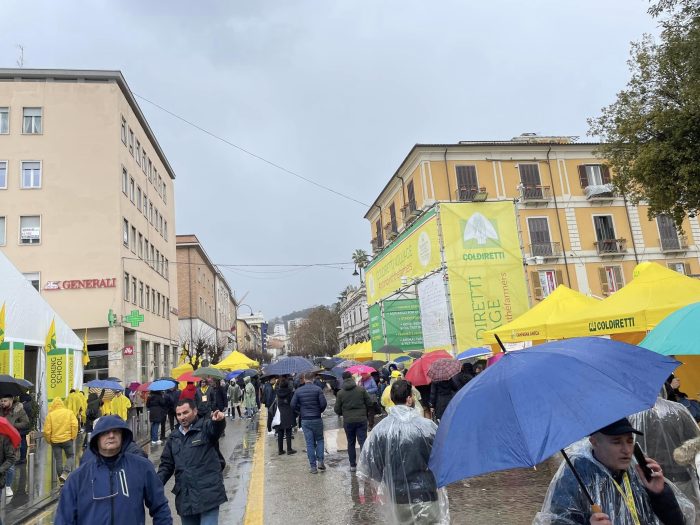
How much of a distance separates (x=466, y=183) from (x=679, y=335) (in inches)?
1257

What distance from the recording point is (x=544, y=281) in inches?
1367

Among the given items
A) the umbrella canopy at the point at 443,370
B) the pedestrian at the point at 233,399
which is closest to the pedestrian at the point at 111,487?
the umbrella canopy at the point at 443,370

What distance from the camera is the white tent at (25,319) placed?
47.1ft

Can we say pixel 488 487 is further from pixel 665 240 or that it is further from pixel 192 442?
pixel 665 240

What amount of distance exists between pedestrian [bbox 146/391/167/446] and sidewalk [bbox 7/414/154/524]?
1.98 metres

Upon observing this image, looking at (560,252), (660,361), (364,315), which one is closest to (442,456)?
(660,361)

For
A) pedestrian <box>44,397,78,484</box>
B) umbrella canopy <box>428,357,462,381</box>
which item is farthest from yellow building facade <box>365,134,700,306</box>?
pedestrian <box>44,397,78,484</box>

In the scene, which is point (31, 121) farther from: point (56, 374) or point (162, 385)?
point (162, 385)

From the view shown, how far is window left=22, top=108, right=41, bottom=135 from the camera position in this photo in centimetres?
3033

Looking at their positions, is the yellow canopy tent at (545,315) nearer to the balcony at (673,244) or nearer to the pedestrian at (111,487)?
the pedestrian at (111,487)

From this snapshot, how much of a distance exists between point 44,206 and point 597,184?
116ft

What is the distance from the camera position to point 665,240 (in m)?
35.9

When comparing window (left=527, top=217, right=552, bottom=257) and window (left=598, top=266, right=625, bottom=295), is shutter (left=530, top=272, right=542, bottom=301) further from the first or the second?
window (left=598, top=266, right=625, bottom=295)

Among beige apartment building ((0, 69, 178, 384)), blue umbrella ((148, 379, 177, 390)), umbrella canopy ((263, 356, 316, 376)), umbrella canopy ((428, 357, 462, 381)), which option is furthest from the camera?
beige apartment building ((0, 69, 178, 384))
